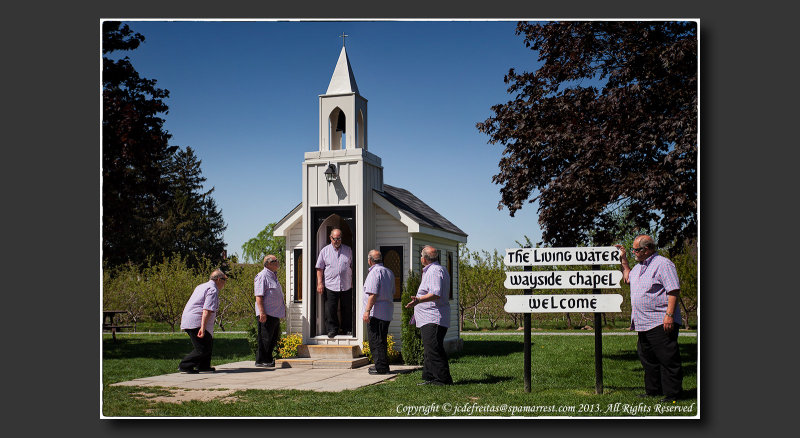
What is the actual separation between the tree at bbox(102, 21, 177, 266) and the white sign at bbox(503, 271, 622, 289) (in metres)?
4.81

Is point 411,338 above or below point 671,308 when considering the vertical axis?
below

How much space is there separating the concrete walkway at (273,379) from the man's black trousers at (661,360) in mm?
3410

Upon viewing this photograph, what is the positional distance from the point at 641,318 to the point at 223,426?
465cm

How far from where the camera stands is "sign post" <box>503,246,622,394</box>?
26.8ft

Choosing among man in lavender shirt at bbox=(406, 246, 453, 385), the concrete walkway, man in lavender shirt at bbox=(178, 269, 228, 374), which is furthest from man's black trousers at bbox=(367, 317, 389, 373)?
man in lavender shirt at bbox=(178, 269, 228, 374)

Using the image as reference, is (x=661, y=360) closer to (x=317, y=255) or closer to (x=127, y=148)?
(x=317, y=255)

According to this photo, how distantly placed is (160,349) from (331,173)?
14.9 feet

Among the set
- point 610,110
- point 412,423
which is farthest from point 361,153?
point 412,423

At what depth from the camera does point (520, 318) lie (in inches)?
758

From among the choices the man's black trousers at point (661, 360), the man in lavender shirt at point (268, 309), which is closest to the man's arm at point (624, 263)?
the man's black trousers at point (661, 360)

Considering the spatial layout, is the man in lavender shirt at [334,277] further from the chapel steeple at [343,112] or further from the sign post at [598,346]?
the sign post at [598,346]

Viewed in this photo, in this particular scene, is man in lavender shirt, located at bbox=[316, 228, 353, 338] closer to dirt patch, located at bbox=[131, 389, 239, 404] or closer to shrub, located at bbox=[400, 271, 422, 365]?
shrub, located at bbox=[400, 271, 422, 365]

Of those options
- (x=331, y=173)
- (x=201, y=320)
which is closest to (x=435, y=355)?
(x=201, y=320)

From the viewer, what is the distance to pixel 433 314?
9.38 metres
